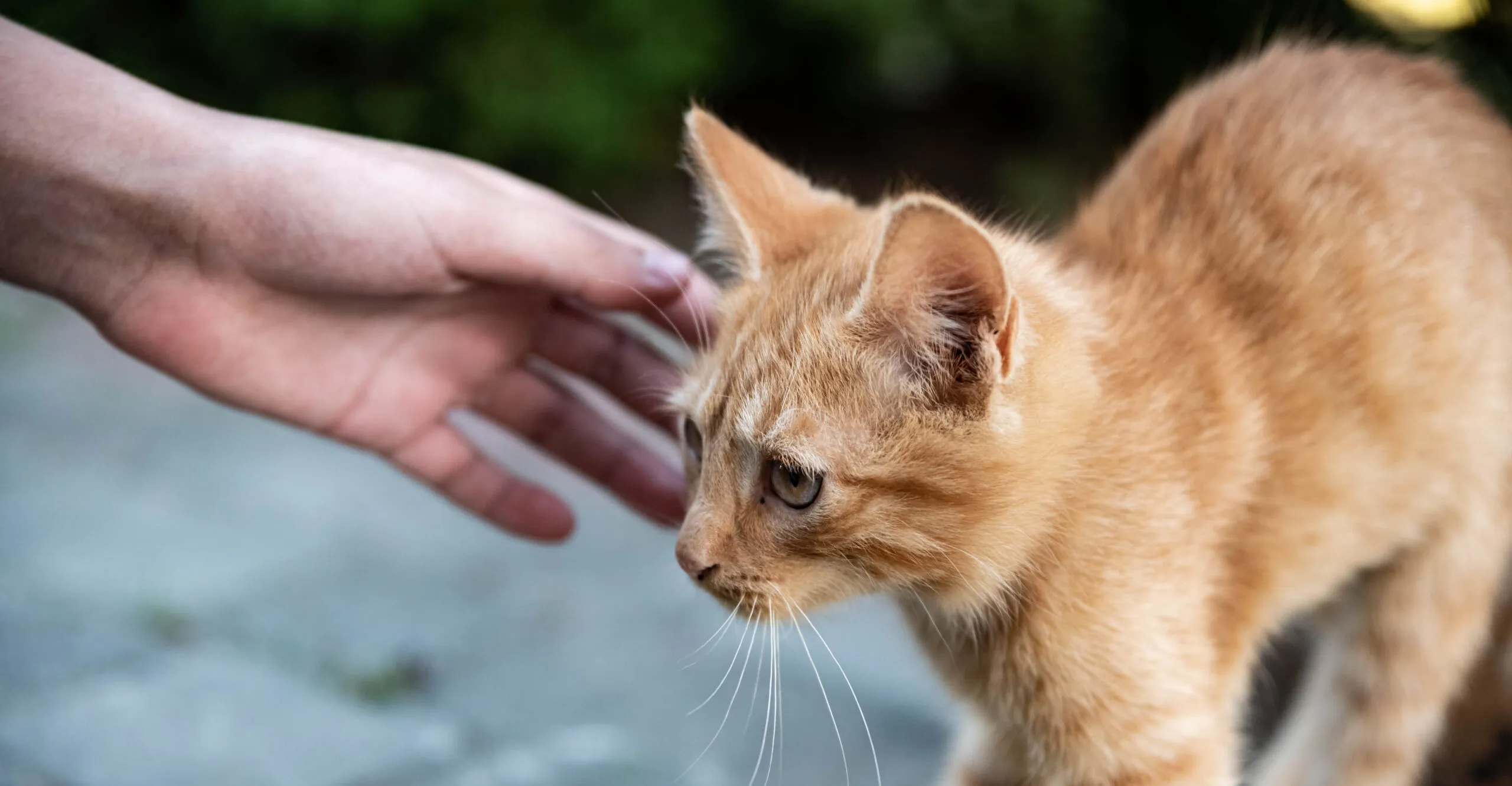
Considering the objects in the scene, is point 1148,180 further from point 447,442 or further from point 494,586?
point 494,586

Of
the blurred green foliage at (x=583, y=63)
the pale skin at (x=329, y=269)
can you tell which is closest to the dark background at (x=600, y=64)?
the blurred green foliage at (x=583, y=63)

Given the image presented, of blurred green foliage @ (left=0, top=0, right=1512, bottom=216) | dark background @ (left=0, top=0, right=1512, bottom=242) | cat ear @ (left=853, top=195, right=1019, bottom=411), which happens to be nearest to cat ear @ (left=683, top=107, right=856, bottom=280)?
cat ear @ (left=853, top=195, right=1019, bottom=411)

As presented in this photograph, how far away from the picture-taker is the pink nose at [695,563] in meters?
1.25

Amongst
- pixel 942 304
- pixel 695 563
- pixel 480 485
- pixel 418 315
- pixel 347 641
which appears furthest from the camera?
pixel 347 641

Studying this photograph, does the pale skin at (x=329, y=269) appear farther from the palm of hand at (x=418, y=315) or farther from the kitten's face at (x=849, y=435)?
the kitten's face at (x=849, y=435)

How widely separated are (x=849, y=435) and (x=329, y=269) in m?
0.77

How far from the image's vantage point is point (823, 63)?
4.21m

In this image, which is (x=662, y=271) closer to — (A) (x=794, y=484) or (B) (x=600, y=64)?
(A) (x=794, y=484)

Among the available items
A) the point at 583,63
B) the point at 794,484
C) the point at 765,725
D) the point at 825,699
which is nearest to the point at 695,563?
the point at 794,484

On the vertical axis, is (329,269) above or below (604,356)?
above

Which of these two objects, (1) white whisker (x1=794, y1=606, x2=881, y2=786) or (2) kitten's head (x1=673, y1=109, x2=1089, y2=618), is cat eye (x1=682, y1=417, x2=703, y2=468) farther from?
(1) white whisker (x1=794, y1=606, x2=881, y2=786)

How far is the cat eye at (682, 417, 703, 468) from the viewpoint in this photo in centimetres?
142

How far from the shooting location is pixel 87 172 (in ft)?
4.94

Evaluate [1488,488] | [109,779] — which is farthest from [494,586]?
[1488,488]
